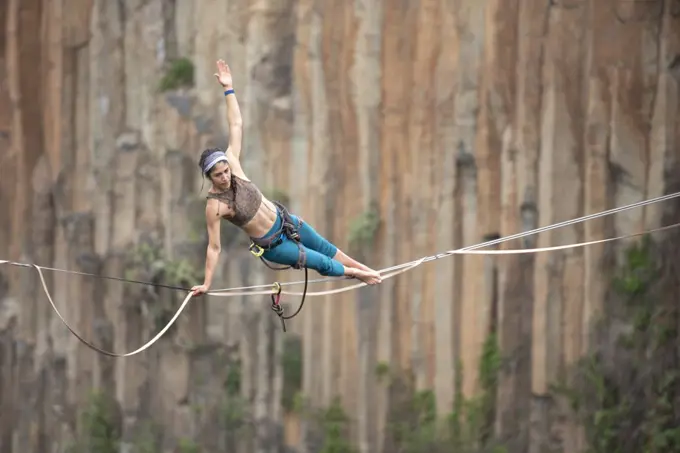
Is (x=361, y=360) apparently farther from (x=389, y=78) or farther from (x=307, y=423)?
(x=389, y=78)

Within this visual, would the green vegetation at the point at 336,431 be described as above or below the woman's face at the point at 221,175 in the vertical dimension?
below

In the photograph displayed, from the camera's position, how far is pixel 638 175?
27.8ft

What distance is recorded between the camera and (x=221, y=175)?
16.6 feet

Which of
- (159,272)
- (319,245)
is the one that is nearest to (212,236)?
(319,245)

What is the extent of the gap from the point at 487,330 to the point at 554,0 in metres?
2.45

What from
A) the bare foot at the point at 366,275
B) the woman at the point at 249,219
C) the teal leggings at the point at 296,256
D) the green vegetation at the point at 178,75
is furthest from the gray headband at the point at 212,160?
the green vegetation at the point at 178,75

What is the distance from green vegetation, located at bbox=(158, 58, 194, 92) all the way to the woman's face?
4888 mm

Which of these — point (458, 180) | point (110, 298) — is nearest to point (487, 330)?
point (458, 180)

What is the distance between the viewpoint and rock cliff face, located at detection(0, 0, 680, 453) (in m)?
8.61

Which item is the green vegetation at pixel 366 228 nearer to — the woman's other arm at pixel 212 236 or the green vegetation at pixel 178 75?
the green vegetation at pixel 178 75

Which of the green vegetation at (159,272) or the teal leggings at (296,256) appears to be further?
the green vegetation at (159,272)

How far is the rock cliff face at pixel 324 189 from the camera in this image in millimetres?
8609

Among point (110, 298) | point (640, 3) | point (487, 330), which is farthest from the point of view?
point (110, 298)

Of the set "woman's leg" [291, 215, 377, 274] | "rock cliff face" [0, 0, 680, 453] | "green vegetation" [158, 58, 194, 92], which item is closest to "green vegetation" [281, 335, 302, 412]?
"rock cliff face" [0, 0, 680, 453]
